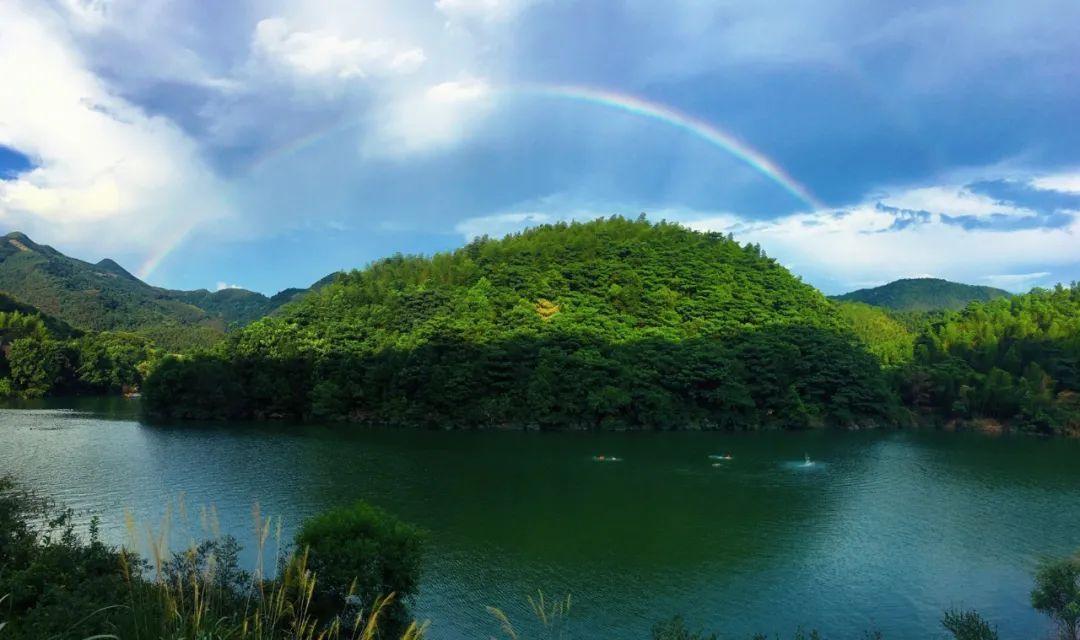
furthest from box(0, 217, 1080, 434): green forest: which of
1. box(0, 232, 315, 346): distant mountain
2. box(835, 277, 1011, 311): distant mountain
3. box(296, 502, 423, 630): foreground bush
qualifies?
box(835, 277, 1011, 311): distant mountain

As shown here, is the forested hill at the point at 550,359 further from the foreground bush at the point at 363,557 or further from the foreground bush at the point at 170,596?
the foreground bush at the point at 170,596

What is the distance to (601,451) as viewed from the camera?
38062mm

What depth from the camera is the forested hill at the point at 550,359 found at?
49.3 meters

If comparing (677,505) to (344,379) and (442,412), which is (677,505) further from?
(344,379)

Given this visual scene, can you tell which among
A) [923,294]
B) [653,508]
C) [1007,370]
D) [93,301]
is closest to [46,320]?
[93,301]

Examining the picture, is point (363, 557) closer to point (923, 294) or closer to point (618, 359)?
point (618, 359)

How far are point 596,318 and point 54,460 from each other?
130 feet

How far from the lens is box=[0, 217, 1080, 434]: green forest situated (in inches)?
1949

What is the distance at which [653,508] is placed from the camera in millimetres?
24219

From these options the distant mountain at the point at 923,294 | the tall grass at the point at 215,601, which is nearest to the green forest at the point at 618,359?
the tall grass at the point at 215,601

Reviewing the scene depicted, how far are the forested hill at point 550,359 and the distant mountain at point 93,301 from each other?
205ft

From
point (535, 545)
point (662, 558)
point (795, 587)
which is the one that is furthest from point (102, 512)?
point (795, 587)

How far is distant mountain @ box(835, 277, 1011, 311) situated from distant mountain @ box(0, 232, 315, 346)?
133182mm

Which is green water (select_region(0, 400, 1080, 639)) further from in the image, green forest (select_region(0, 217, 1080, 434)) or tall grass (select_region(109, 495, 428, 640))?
green forest (select_region(0, 217, 1080, 434))
